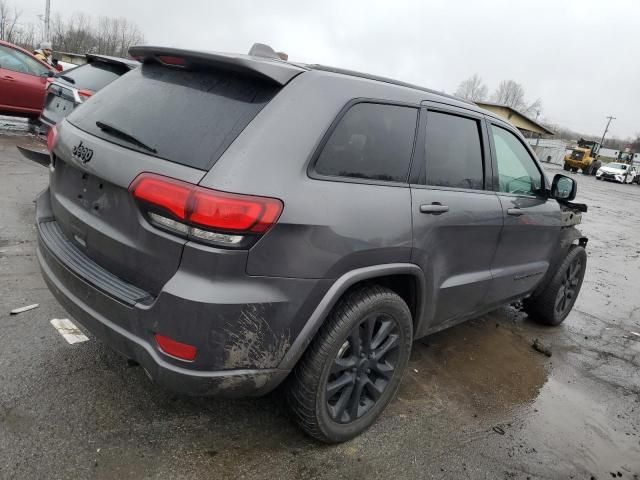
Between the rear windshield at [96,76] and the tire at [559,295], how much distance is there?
5.60m

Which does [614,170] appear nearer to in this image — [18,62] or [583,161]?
[583,161]

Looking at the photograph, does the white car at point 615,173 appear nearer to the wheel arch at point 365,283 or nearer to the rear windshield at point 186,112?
the wheel arch at point 365,283

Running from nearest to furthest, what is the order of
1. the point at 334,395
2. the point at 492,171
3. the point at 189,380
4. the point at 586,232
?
the point at 189,380 → the point at 334,395 → the point at 492,171 → the point at 586,232

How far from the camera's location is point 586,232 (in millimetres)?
10984

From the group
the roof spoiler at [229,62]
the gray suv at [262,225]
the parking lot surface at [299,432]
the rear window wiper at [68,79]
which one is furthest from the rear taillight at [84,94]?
the roof spoiler at [229,62]

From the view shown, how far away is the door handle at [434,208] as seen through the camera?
2514mm

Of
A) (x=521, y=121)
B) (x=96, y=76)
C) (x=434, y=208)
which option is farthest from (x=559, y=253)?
(x=521, y=121)

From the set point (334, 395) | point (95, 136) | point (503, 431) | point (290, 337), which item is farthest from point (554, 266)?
point (95, 136)

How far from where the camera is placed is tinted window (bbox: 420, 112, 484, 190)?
8.88ft

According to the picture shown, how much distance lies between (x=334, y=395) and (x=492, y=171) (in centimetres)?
179

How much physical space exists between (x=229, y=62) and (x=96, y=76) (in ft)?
17.5

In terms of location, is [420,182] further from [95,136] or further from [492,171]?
[95,136]

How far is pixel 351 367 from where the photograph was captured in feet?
8.00

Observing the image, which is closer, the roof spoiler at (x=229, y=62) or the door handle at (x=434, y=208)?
the roof spoiler at (x=229, y=62)
